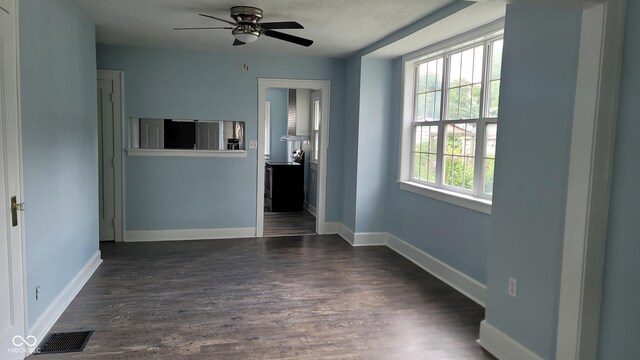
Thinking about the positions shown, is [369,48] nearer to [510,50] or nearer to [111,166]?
[510,50]

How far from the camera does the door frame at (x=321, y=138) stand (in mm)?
5871

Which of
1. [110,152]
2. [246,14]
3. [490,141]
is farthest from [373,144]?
[110,152]

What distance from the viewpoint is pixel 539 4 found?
213 cm

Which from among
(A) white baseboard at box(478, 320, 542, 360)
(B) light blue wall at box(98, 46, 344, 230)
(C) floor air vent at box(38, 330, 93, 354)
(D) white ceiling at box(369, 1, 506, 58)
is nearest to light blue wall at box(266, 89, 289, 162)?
(B) light blue wall at box(98, 46, 344, 230)

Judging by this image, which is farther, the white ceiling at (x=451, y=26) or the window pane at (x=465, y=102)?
the window pane at (x=465, y=102)

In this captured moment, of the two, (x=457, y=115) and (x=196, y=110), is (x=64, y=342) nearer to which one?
(x=196, y=110)

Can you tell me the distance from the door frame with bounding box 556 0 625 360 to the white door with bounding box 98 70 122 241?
4.85 meters

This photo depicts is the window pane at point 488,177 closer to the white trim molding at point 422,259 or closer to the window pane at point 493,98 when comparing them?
the window pane at point 493,98

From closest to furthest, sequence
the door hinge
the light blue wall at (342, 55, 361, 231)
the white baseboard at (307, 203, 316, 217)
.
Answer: the door hinge → the light blue wall at (342, 55, 361, 231) → the white baseboard at (307, 203, 316, 217)

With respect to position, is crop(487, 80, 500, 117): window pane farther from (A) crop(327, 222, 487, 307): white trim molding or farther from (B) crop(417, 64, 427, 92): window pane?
(A) crop(327, 222, 487, 307): white trim molding

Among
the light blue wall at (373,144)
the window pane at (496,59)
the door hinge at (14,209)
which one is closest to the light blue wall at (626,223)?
the window pane at (496,59)

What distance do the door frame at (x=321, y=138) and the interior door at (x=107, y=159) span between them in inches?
68.5

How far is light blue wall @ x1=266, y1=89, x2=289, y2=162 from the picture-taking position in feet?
30.2

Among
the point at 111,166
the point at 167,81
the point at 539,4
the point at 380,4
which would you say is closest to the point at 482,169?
the point at 380,4
